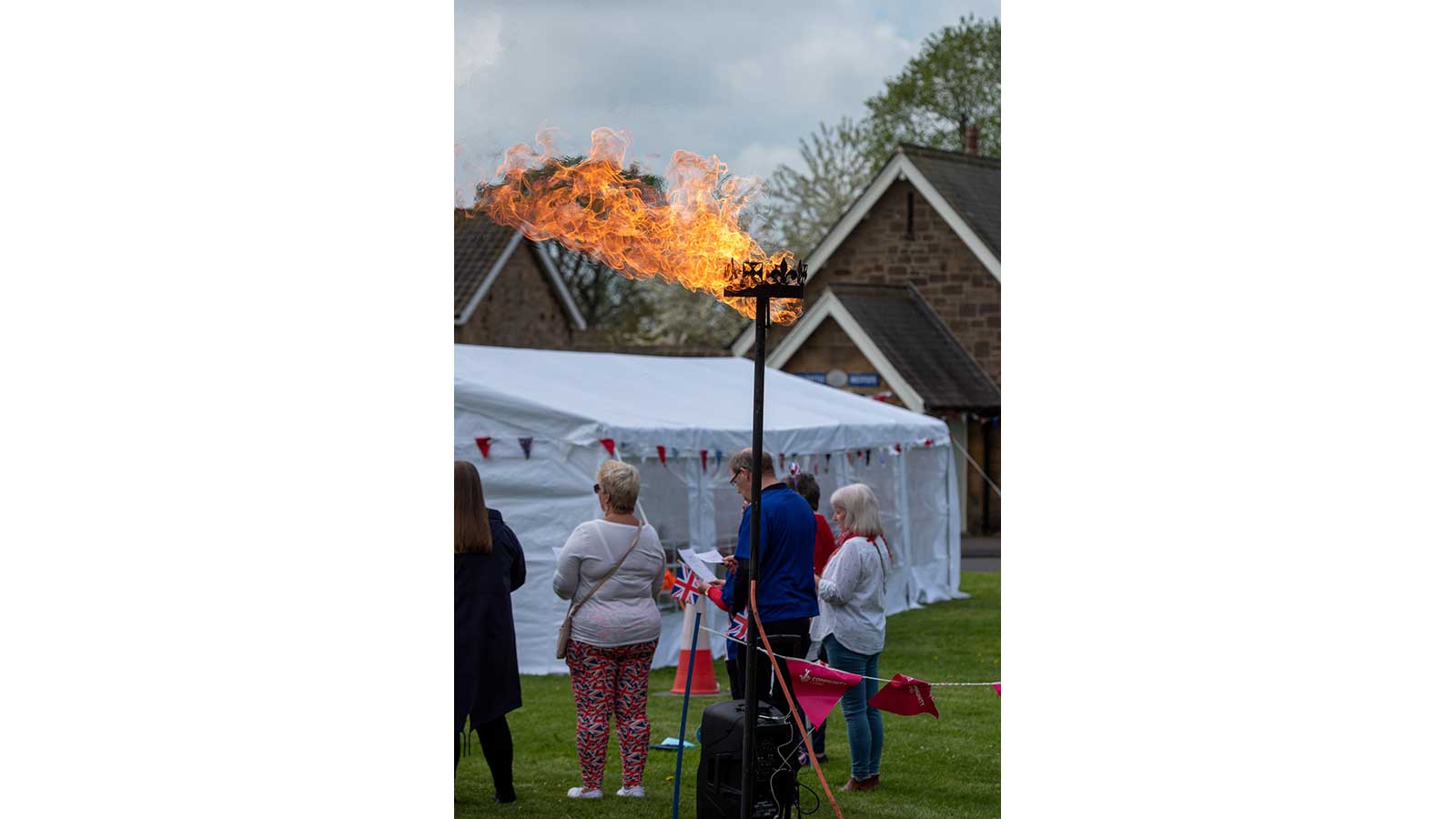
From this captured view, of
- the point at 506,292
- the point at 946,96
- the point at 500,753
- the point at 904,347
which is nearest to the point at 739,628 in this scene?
the point at 500,753

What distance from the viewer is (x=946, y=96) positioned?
42.1 metres

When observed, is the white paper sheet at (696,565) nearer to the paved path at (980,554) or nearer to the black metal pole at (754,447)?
the black metal pole at (754,447)

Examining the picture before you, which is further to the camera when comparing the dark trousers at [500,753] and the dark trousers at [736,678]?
the dark trousers at [736,678]

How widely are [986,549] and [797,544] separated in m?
16.2

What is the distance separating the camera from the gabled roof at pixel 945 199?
25031mm

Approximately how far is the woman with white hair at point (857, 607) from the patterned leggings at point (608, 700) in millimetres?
833

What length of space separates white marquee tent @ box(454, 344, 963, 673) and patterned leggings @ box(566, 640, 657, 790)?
3.80 meters

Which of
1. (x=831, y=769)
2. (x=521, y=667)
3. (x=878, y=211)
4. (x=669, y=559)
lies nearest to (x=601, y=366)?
→ (x=669, y=559)

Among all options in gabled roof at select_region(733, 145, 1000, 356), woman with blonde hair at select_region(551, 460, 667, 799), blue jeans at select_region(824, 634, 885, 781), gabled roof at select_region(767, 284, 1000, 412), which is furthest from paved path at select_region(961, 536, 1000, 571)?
woman with blonde hair at select_region(551, 460, 667, 799)

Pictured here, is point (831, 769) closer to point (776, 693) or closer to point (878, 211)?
point (776, 693)

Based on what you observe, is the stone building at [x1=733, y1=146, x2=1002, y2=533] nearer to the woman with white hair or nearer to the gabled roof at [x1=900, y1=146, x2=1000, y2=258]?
the gabled roof at [x1=900, y1=146, x2=1000, y2=258]

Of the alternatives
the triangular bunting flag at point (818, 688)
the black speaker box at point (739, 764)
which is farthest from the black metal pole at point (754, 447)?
the triangular bunting flag at point (818, 688)

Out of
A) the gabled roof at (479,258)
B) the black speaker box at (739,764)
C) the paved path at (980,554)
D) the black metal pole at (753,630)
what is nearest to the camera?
the black metal pole at (753,630)

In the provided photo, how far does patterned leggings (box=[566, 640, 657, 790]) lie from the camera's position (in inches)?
257
